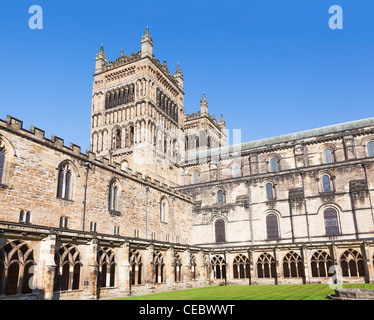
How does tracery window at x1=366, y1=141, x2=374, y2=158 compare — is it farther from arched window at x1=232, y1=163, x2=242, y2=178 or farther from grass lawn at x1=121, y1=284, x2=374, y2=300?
grass lawn at x1=121, y1=284, x2=374, y2=300

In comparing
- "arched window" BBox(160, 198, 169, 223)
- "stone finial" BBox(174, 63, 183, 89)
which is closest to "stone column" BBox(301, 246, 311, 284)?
"arched window" BBox(160, 198, 169, 223)

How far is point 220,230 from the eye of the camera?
42.3 metres

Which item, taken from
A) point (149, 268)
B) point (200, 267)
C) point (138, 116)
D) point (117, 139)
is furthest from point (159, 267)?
point (117, 139)

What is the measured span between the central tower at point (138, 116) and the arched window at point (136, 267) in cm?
2178

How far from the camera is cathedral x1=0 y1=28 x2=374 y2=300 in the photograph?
21.3 meters

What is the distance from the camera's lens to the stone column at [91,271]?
20.8m

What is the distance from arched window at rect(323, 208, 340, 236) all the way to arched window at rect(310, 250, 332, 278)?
4.03 m

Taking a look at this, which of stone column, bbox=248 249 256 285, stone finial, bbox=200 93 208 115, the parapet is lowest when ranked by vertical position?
stone column, bbox=248 249 256 285

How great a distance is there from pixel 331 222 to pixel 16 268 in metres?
30.6

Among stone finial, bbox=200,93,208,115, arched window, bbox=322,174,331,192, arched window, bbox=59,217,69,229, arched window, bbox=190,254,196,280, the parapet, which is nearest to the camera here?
the parapet

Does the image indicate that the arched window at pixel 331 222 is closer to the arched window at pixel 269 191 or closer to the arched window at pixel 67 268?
the arched window at pixel 269 191

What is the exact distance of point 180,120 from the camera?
2398 inches

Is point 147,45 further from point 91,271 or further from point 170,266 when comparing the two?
point 91,271
